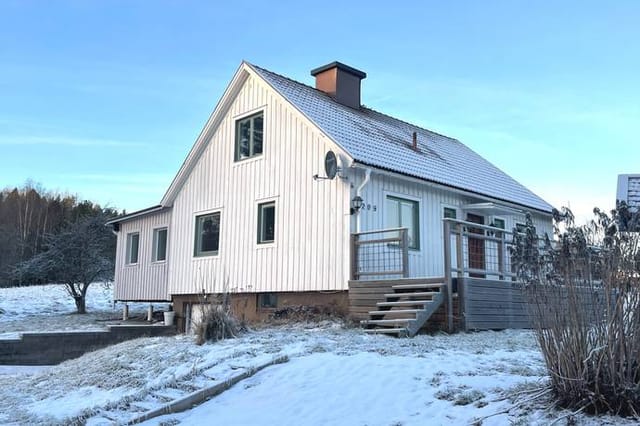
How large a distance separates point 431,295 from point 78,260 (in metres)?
14.7

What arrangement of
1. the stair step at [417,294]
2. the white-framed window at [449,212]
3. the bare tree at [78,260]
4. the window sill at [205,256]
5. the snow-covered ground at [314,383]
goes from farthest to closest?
the bare tree at [78,260] → the window sill at [205,256] → the white-framed window at [449,212] → the stair step at [417,294] → the snow-covered ground at [314,383]

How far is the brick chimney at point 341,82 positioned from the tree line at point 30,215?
→ 2450cm

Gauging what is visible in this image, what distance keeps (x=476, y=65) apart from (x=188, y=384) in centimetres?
1093

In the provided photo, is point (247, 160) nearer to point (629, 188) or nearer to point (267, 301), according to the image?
point (267, 301)

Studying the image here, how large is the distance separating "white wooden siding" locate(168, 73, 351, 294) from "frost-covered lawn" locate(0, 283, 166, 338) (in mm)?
3656

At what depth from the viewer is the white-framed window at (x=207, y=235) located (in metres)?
14.5

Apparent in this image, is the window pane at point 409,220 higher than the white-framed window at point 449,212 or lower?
lower

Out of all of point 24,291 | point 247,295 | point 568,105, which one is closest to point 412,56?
point 568,105

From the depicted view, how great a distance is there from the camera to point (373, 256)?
11.2m

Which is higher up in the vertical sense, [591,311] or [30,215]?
[30,215]

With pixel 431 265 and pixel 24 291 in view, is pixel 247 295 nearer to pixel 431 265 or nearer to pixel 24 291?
pixel 431 265

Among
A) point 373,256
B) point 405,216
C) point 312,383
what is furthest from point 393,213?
point 312,383

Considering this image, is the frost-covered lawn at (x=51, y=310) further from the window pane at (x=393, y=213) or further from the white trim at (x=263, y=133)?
the window pane at (x=393, y=213)

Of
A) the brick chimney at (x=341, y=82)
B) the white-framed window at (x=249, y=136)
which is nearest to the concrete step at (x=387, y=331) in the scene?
the white-framed window at (x=249, y=136)
